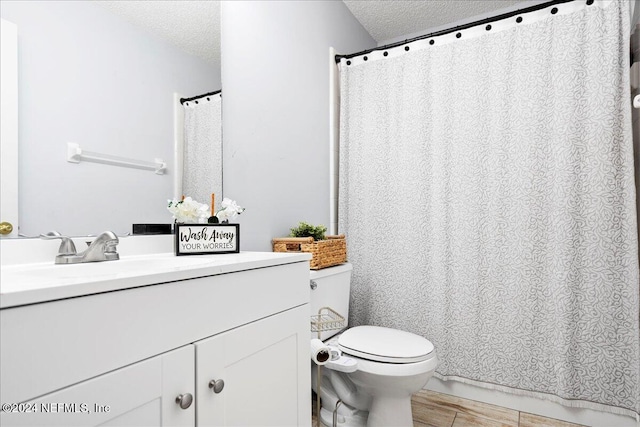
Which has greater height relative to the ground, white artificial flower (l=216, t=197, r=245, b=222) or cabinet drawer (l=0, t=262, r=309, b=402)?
white artificial flower (l=216, t=197, r=245, b=222)

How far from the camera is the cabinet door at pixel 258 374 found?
0.77 meters

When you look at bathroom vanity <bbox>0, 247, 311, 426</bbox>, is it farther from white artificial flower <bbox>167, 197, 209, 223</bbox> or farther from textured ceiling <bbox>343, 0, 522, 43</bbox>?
textured ceiling <bbox>343, 0, 522, 43</bbox>

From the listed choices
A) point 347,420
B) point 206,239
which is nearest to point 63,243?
point 206,239

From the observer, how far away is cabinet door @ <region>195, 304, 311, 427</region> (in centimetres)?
77

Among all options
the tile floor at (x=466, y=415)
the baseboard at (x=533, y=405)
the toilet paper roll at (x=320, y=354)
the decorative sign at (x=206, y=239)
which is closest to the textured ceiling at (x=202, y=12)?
the decorative sign at (x=206, y=239)

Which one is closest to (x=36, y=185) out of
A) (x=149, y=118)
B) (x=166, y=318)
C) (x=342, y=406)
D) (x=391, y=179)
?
(x=149, y=118)

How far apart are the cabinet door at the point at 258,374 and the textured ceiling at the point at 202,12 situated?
3.61 ft

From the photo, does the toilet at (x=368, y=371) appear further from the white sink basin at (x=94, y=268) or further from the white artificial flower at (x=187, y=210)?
the white sink basin at (x=94, y=268)

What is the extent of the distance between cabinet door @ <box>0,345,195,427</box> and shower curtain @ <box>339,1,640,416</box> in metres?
1.50

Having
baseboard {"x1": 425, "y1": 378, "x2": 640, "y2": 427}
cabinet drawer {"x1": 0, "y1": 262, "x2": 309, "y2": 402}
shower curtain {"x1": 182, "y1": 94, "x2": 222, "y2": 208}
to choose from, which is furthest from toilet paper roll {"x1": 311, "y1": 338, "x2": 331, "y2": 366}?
baseboard {"x1": 425, "y1": 378, "x2": 640, "y2": 427}

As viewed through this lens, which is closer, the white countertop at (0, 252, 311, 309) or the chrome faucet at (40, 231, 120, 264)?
the white countertop at (0, 252, 311, 309)

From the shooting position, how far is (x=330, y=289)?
171 centimetres

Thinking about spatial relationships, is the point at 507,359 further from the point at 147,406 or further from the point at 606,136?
the point at 147,406

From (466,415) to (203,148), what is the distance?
1.77 m
